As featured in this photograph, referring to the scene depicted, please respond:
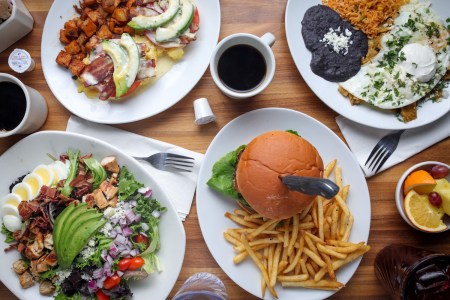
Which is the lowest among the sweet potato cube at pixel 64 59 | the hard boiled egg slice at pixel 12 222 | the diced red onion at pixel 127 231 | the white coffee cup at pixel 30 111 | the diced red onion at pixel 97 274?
the diced red onion at pixel 97 274

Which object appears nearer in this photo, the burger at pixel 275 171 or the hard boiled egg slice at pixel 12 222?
the burger at pixel 275 171

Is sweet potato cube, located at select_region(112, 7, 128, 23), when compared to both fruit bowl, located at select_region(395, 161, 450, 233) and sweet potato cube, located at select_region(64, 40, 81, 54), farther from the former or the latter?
fruit bowl, located at select_region(395, 161, 450, 233)

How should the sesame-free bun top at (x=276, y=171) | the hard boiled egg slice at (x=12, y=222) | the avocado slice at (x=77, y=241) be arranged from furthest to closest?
the hard boiled egg slice at (x=12, y=222)
the avocado slice at (x=77, y=241)
the sesame-free bun top at (x=276, y=171)

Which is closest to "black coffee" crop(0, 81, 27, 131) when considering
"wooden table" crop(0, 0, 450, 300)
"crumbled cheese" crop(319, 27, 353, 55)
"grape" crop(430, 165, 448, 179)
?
"wooden table" crop(0, 0, 450, 300)

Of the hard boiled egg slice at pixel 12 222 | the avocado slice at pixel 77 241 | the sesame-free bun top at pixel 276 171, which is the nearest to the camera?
the sesame-free bun top at pixel 276 171

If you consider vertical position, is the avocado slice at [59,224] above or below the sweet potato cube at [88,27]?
below

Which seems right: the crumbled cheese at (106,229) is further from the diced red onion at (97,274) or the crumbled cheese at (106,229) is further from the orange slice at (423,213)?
the orange slice at (423,213)

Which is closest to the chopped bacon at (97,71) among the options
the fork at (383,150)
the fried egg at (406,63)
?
the fried egg at (406,63)
